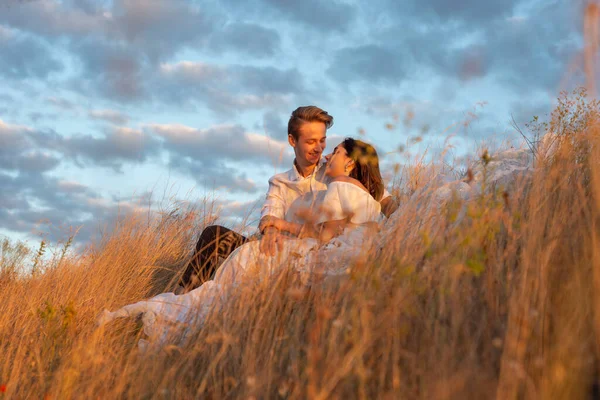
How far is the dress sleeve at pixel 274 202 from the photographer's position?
5250 millimetres

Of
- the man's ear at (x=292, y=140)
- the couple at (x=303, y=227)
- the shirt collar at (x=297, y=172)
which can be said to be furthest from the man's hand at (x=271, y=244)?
the man's ear at (x=292, y=140)

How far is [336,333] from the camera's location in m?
2.53

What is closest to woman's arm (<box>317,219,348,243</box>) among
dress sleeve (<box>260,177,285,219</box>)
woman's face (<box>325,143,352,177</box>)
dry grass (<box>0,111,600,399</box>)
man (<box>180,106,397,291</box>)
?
woman's face (<box>325,143,352,177</box>)

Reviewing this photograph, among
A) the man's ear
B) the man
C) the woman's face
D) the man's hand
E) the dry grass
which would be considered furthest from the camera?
the man's ear

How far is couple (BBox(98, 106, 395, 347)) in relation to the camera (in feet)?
11.8

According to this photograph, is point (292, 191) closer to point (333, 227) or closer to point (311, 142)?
point (311, 142)

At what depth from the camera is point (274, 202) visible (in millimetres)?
A: 5336

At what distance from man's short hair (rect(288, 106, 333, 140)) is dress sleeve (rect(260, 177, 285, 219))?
18.6 inches

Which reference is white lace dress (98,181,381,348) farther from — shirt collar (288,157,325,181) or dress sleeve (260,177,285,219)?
shirt collar (288,157,325,181)

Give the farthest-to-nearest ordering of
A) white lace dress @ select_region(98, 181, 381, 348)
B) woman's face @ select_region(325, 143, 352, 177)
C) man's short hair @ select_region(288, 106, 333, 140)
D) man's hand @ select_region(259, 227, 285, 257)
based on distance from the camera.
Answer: man's short hair @ select_region(288, 106, 333, 140)
woman's face @ select_region(325, 143, 352, 177)
man's hand @ select_region(259, 227, 285, 257)
white lace dress @ select_region(98, 181, 381, 348)

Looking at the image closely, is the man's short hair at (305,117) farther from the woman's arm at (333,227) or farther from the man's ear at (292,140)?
the woman's arm at (333,227)

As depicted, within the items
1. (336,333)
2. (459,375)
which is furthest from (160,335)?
(459,375)

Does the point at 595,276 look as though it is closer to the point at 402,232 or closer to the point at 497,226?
the point at 497,226

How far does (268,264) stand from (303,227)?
0.34 m
